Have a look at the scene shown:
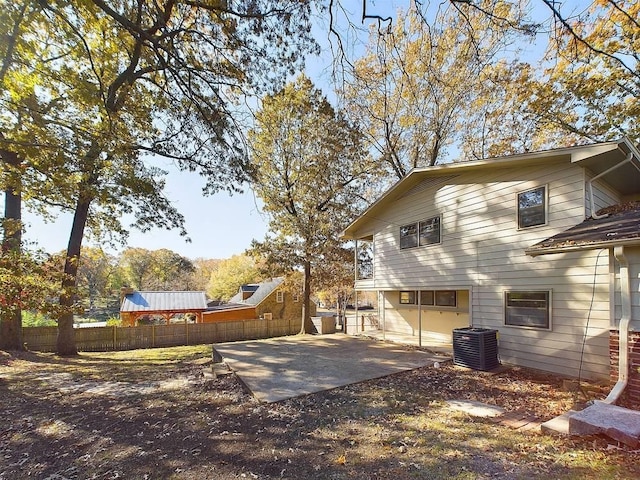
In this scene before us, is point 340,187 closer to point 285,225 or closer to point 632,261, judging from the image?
point 285,225

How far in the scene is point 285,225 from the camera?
14156mm

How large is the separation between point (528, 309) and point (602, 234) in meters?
2.46

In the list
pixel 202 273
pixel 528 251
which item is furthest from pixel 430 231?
pixel 202 273

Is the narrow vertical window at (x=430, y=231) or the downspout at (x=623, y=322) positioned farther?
the narrow vertical window at (x=430, y=231)

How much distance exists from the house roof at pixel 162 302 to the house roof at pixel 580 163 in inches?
674

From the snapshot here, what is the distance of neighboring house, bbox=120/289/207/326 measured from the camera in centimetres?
2020

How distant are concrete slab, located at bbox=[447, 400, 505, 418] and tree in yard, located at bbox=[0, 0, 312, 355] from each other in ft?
19.3

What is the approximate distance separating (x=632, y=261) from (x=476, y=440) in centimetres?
381

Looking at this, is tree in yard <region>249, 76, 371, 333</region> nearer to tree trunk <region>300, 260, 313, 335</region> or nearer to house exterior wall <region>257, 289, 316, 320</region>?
tree trunk <region>300, 260, 313, 335</region>

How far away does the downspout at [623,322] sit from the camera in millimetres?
4539

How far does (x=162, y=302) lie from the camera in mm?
21172

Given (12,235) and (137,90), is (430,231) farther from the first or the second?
(12,235)

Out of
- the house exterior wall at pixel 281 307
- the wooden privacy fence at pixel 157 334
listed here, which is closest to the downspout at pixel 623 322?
the wooden privacy fence at pixel 157 334

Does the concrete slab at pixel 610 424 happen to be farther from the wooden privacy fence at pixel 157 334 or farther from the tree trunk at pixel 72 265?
the wooden privacy fence at pixel 157 334
